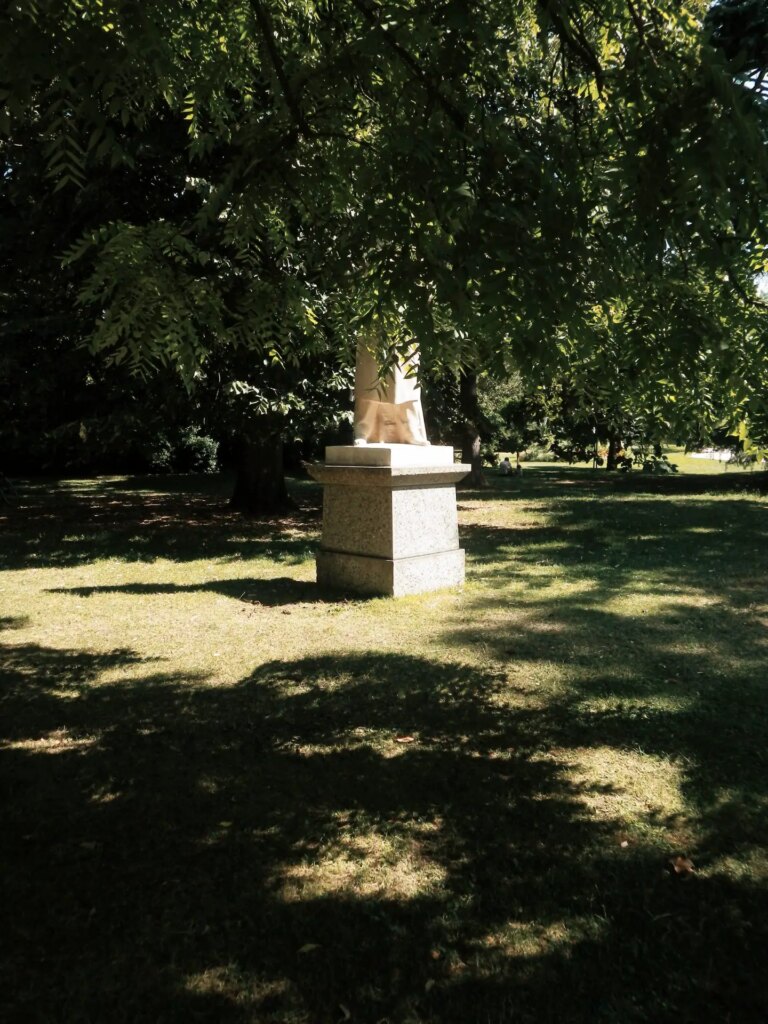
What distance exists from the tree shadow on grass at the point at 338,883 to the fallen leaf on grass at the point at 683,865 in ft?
0.15

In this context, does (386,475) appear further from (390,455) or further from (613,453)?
(613,453)

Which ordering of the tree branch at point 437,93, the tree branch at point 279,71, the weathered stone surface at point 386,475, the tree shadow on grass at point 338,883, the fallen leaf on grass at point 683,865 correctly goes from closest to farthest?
the tree shadow on grass at point 338,883 → the fallen leaf on grass at point 683,865 → the tree branch at point 437,93 → the tree branch at point 279,71 → the weathered stone surface at point 386,475

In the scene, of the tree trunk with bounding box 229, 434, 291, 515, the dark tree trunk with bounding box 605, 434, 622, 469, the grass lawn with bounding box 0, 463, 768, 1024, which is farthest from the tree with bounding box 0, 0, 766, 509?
the dark tree trunk with bounding box 605, 434, 622, 469

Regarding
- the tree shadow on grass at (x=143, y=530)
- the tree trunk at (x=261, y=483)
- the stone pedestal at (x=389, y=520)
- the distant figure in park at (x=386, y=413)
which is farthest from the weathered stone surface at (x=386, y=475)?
the tree trunk at (x=261, y=483)

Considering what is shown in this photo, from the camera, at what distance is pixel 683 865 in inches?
117

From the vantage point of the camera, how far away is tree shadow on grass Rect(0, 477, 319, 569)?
35.2 feet

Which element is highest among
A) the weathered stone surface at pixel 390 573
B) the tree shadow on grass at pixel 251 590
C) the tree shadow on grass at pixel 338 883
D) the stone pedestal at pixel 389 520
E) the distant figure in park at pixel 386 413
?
the distant figure in park at pixel 386 413

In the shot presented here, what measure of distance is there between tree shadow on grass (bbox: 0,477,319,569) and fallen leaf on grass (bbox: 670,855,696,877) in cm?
733

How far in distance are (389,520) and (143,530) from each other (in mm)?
7056

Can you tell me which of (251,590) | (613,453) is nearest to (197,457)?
(613,453)

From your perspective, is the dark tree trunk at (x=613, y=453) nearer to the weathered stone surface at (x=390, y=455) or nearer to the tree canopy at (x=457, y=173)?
the weathered stone surface at (x=390, y=455)

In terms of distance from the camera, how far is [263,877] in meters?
2.94

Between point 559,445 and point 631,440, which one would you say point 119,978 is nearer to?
point 631,440

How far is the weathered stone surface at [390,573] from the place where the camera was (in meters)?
7.59
